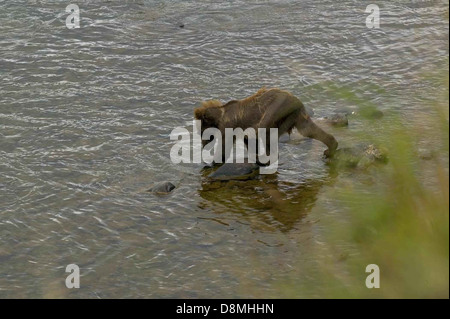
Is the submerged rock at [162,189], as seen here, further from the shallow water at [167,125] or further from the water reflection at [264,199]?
the water reflection at [264,199]

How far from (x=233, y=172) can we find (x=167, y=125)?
207 cm

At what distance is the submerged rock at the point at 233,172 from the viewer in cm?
1214

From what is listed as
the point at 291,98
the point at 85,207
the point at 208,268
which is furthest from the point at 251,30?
the point at 208,268

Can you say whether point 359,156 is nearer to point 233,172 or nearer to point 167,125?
point 233,172

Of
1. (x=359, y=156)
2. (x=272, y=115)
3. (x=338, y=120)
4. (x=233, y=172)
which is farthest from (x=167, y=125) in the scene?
(x=359, y=156)

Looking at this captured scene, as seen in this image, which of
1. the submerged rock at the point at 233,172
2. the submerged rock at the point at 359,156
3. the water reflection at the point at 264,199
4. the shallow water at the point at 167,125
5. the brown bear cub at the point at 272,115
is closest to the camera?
the shallow water at the point at 167,125

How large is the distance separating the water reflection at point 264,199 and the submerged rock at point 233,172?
0.33ft

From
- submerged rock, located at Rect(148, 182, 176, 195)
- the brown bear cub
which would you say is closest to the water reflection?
submerged rock, located at Rect(148, 182, 176, 195)

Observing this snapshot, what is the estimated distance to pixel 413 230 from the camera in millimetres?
3514

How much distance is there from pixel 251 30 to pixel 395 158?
565 inches

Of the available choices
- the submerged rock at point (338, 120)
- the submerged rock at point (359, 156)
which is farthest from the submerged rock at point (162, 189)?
the submerged rock at point (338, 120)

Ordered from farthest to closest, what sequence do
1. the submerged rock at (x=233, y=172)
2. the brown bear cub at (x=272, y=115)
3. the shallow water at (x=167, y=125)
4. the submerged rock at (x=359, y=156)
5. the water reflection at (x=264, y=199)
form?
the submerged rock at (x=233, y=172)
the brown bear cub at (x=272, y=115)
the submerged rock at (x=359, y=156)
the water reflection at (x=264, y=199)
the shallow water at (x=167, y=125)

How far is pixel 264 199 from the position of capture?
1148 centimetres
